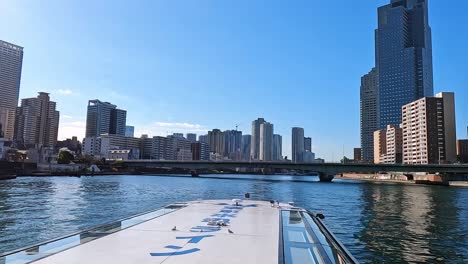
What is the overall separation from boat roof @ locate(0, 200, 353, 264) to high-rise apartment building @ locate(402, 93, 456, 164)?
18385 cm

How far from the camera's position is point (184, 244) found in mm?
7500

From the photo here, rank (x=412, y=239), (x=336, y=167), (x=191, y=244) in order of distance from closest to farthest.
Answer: (x=191, y=244)
(x=412, y=239)
(x=336, y=167)

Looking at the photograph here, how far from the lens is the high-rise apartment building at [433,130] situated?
17612 centimetres

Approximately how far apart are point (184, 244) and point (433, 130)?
192414 millimetres

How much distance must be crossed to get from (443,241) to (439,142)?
7035 inches

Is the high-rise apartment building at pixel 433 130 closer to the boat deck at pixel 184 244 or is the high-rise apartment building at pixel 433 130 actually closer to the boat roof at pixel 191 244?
the boat roof at pixel 191 244

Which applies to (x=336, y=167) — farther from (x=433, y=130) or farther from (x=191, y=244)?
(x=191, y=244)

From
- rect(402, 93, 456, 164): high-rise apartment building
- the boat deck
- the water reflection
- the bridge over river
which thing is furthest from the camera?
rect(402, 93, 456, 164): high-rise apartment building

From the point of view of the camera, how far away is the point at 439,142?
583ft

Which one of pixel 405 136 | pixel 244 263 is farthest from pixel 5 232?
pixel 405 136

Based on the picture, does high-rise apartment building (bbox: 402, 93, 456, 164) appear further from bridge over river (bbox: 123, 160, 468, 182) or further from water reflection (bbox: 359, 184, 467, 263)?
water reflection (bbox: 359, 184, 467, 263)

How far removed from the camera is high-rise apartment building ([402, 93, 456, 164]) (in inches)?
6934

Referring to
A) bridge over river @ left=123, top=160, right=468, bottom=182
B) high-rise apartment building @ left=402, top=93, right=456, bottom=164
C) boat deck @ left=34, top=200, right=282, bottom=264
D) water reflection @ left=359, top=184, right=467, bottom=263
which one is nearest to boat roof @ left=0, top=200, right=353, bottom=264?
boat deck @ left=34, top=200, right=282, bottom=264

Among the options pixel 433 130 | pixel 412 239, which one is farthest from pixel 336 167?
pixel 412 239
